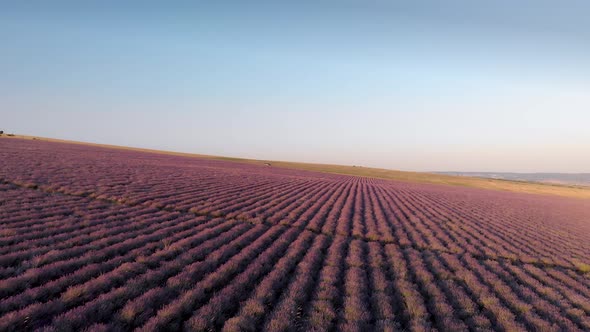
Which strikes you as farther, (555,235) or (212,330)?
(555,235)

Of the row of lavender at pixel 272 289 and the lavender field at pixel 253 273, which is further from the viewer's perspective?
the lavender field at pixel 253 273

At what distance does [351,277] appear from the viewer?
8844 millimetres

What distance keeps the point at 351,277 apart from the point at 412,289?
175 centimetres

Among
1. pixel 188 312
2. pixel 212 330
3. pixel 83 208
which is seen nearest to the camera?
pixel 212 330

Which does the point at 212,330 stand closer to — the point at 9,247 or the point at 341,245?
the point at 9,247

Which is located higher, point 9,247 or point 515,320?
point 9,247

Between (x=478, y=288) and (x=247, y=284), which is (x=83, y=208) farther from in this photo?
(x=478, y=288)

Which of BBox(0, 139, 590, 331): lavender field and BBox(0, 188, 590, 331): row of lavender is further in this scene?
BBox(0, 139, 590, 331): lavender field

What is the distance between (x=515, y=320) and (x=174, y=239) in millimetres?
10735

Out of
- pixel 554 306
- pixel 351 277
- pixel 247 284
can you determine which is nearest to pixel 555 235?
pixel 554 306

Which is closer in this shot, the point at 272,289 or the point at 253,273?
the point at 272,289

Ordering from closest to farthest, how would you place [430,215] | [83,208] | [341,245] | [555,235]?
[341,245] → [83,208] → [555,235] → [430,215]

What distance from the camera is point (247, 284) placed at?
774 centimetres

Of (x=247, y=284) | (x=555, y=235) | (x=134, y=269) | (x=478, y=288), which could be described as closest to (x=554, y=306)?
(x=478, y=288)
